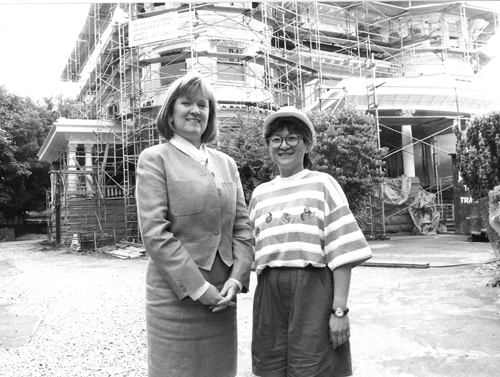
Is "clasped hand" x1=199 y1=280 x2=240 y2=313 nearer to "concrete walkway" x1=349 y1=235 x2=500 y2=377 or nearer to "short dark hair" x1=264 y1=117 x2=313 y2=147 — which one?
"short dark hair" x1=264 y1=117 x2=313 y2=147

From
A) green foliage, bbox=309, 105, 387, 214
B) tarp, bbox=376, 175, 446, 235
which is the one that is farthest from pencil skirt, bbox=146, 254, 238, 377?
tarp, bbox=376, 175, 446, 235

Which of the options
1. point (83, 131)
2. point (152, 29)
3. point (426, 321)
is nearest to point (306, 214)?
point (426, 321)

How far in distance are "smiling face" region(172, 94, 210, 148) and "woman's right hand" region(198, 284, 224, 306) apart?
27.7 inches

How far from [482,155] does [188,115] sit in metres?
13.0

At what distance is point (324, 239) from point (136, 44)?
49.9 ft

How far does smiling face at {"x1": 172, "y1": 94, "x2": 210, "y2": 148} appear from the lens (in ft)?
6.90

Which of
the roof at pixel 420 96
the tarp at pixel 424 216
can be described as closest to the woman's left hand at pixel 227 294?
the roof at pixel 420 96

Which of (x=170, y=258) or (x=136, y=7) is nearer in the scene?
(x=170, y=258)

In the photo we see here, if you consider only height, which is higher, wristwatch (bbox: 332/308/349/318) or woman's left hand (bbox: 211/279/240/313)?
woman's left hand (bbox: 211/279/240/313)

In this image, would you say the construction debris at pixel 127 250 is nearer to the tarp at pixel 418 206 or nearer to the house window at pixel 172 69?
the house window at pixel 172 69

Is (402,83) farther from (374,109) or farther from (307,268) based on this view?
(307,268)

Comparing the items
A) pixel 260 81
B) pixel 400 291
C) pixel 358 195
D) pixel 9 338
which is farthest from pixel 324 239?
pixel 260 81

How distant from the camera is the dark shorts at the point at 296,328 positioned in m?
1.95

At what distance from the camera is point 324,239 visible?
2043mm
